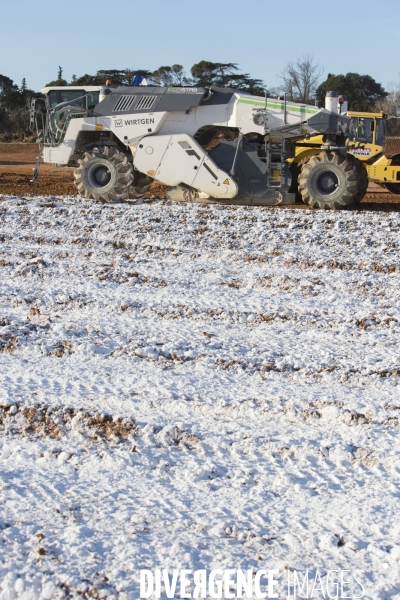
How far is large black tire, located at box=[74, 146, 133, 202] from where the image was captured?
12883 millimetres

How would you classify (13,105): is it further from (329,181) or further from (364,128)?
(329,181)

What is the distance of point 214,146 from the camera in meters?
12.8

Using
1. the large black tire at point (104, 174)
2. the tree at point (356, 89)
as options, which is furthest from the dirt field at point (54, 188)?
the tree at point (356, 89)

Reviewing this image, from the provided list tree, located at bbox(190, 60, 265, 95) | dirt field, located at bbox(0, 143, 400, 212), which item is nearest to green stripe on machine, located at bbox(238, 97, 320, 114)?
dirt field, located at bbox(0, 143, 400, 212)

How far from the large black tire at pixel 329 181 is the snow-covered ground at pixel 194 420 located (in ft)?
15.0

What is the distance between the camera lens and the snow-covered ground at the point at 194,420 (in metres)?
2.92

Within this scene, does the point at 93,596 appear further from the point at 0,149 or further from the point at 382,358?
the point at 0,149

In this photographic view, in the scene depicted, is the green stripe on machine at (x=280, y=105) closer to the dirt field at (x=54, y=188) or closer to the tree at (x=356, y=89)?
the dirt field at (x=54, y=188)

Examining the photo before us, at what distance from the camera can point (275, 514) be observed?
10.4 ft

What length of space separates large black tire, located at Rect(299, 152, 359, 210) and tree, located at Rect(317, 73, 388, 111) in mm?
29213

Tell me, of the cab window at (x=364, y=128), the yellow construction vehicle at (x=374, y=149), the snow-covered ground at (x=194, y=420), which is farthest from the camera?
the cab window at (x=364, y=128)

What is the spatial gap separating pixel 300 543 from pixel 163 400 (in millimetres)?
1554

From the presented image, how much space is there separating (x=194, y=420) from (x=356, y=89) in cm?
4496

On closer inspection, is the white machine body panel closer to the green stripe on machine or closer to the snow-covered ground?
the green stripe on machine
